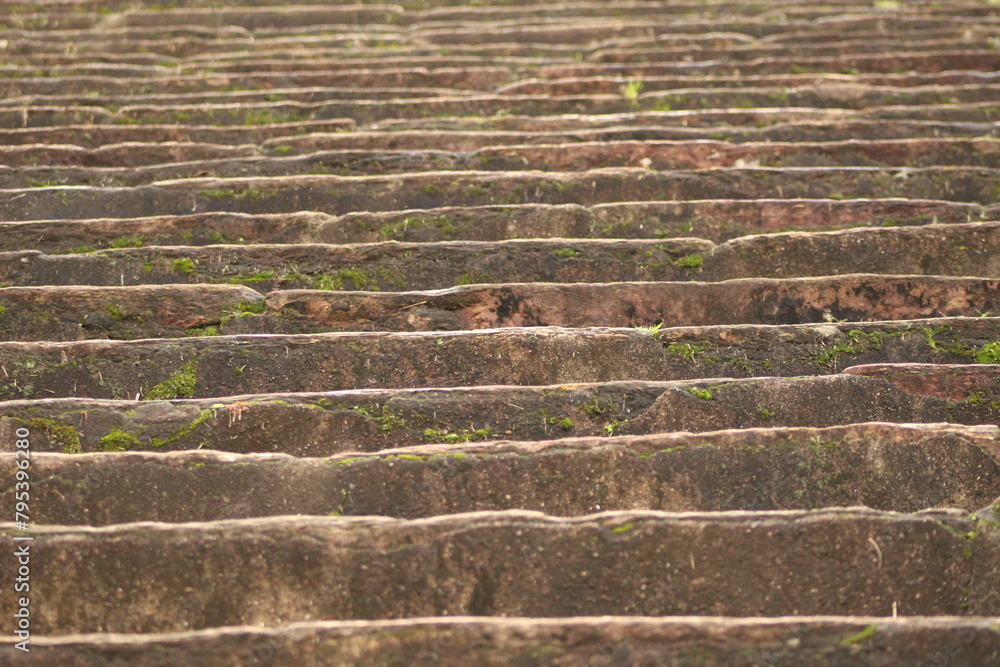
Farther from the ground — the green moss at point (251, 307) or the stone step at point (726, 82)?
the stone step at point (726, 82)

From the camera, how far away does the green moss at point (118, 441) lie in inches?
111

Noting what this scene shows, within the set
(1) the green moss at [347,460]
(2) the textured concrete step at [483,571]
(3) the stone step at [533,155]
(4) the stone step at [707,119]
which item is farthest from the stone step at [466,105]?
(2) the textured concrete step at [483,571]

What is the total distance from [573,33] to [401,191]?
279 cm

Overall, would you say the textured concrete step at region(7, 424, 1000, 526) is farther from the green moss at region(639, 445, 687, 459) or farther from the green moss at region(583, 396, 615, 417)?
the green moss at region(583, 396, 615, 417)

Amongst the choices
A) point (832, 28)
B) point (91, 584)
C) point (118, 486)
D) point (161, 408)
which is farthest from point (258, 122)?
point (832, 28)

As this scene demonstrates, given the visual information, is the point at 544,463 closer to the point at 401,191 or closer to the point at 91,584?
the point at 91,584

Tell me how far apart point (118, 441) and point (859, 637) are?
2226 millimetres

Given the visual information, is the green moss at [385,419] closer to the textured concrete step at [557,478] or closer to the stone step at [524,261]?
the textured concrete step at [557,478]

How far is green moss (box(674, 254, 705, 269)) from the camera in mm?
3900

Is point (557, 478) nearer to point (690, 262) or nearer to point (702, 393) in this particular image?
point (702, 393)

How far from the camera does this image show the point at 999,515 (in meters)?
2.37

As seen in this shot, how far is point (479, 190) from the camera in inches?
178

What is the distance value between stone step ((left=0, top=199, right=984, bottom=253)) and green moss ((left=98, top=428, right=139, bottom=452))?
5.07ft

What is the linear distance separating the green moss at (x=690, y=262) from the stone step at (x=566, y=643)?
6.87 feet
